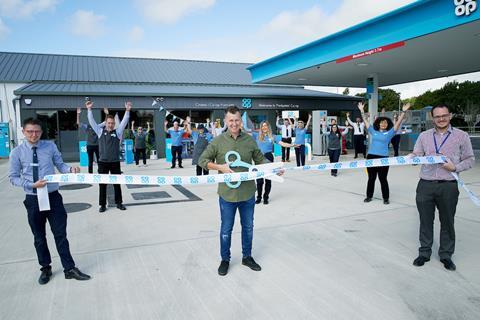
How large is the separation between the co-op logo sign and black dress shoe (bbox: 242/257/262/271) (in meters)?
8.13

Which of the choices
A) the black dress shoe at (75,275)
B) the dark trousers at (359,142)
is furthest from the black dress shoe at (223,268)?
the dark trousers at (359,142)

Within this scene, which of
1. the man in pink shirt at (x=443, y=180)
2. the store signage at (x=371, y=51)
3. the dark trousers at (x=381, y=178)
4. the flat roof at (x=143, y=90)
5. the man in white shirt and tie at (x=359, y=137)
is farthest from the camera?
the flat roof at (x=143, y=90)

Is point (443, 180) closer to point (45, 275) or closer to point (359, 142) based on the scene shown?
point (45, 275)

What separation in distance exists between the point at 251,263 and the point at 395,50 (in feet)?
34.8

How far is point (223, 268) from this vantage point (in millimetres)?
3938

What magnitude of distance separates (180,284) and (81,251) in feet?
6.10

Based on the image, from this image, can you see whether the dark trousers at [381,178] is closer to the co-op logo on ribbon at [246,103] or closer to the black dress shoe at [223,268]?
the black dress shoe at [223,268]

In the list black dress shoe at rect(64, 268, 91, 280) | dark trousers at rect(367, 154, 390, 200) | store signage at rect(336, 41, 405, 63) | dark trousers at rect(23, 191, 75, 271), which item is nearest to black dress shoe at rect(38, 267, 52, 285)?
dark trousers at rect(23, 191, 75, 271)

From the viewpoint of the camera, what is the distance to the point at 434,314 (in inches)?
119

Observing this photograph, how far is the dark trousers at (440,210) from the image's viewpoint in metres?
3.92

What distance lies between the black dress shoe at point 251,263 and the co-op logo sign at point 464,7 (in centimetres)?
813

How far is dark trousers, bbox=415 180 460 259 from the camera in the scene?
12.9 feet

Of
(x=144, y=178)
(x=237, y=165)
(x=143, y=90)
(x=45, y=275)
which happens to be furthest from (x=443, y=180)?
(x=143, y=90)

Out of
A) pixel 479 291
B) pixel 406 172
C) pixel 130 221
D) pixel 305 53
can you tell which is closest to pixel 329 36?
pixel 305 53
